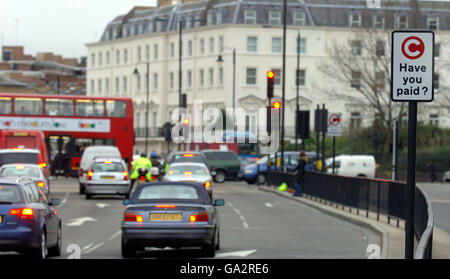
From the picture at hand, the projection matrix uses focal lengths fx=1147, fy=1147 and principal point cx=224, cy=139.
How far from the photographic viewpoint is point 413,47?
39.7 ft

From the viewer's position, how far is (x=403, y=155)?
6744 centimetres

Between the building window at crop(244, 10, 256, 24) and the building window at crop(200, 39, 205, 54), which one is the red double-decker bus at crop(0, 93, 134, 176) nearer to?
the building window at crop(244, 10, 256, 24)

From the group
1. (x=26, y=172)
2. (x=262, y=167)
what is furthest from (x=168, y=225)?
(x=262, y=167)

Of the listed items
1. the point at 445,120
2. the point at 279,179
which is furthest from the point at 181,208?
the point at 445,120

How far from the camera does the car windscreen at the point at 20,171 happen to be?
34062 millimetres

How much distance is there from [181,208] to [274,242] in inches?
156

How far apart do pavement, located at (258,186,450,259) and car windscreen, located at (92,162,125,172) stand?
638 centimetres

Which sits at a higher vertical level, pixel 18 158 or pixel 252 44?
pixel 252 44

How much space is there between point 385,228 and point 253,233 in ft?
9.32

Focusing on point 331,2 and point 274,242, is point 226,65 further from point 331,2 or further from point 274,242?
point 274,242

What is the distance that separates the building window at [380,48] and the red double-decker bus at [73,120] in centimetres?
1777

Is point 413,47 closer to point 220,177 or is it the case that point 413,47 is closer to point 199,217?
point 199,217

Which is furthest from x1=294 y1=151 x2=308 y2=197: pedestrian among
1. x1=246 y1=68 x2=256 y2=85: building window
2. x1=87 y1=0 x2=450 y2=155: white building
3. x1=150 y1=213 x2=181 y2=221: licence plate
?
x1=246 y1=68 x2=256 y2=85: building window

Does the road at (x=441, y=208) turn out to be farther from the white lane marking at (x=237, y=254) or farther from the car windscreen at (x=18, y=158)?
the car windscreen at (x=18, y=158)
